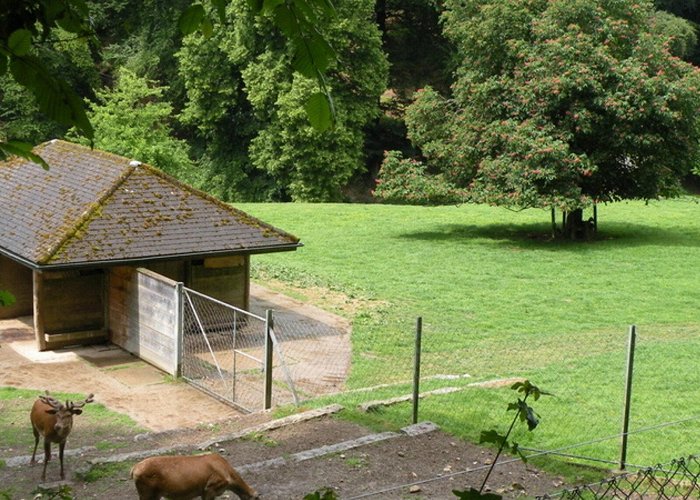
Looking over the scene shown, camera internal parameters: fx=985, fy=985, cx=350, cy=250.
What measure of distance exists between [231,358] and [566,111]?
1351cm

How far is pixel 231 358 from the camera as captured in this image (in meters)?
15.3

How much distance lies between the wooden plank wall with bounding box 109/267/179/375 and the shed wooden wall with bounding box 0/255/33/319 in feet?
9.09

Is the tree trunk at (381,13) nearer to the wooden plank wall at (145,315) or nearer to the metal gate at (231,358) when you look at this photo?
the metal gate at (231,358)

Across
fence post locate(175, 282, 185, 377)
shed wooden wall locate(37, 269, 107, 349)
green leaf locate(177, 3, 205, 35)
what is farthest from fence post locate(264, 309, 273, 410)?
green leaf locate(177, 3, 205, 35)

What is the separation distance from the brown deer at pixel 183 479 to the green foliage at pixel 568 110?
57.6 feet

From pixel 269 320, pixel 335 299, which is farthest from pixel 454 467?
pixel 335 299

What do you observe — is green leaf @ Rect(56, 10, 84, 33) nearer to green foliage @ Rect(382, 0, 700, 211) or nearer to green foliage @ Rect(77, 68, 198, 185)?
green foliage @ Rect(382, 0, 700, 211)

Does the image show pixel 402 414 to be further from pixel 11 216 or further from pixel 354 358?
pixel 11 216

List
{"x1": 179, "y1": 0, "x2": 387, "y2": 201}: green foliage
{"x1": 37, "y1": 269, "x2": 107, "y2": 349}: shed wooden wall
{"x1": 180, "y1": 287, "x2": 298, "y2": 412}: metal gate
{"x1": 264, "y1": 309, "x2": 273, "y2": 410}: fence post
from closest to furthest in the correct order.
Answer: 1. {"x1": 264, "y1": 309, "x2": 273, "y2": 410}: fence post
2. {"x1": 180, "y1": 287, "x2": 298, "y2": 412}: metal gate
3. {"x1": 37, "y1": 269, "x2": 107, "y2": 349}: shed wooden wall
4. {"x1": 179, "y1": 0, "x2": 387, "y2": 201}: green foliage

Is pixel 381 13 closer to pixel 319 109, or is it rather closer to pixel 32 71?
pixel 319 109

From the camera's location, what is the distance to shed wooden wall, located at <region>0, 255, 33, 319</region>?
18406mm

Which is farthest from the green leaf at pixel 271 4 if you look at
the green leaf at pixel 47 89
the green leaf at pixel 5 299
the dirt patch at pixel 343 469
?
the dirt patch at pixel 343 469

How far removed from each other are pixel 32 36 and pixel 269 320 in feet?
33.2

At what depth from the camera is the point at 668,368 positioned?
1435 centimetres
